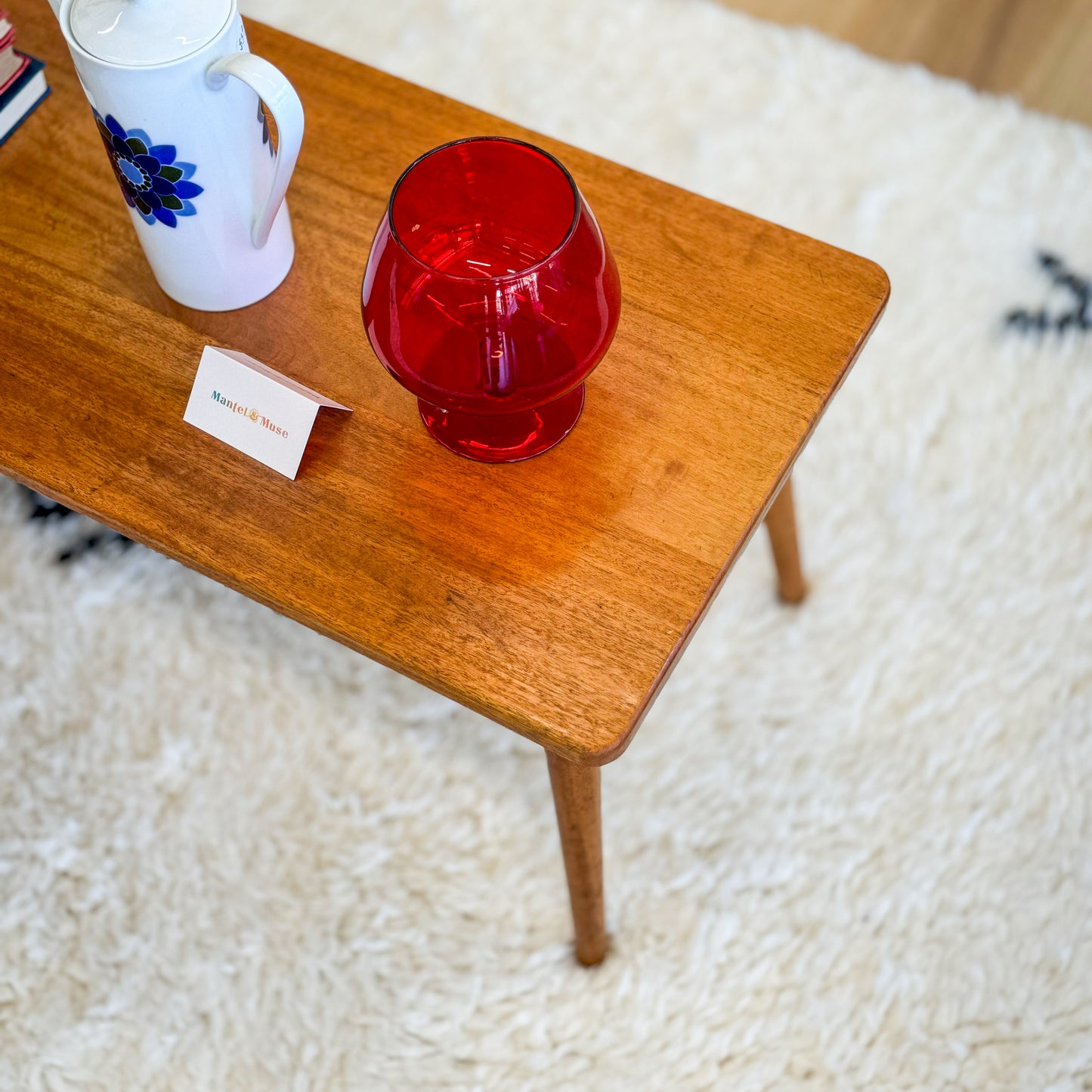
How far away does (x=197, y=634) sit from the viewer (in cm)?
109

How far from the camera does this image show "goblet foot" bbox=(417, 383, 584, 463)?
0.76 metres

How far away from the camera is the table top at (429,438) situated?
0.69 meters

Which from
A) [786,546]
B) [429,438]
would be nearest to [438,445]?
[429,438]

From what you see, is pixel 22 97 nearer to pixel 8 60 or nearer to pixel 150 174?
pixel 8 60

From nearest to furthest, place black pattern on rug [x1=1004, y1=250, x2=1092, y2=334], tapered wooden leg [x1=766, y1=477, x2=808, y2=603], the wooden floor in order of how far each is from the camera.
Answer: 1. tapered wooden leg [x1=766, y1=477, x2=808, y2=603]
2. black pattern on rug [x1=1004, y1=250, x2=1092, y2=334]
3. the wooden floor

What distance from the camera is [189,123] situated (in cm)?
68

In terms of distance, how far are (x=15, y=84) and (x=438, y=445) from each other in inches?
16.7

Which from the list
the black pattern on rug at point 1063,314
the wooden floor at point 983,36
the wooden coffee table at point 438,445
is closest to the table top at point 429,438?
the wooden coffee table at point 438,445

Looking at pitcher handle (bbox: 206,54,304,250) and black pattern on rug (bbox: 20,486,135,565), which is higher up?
pitcher handle (bbox: 206,54,304,250)

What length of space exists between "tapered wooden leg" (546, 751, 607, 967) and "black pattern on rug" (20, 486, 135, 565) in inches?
20.7

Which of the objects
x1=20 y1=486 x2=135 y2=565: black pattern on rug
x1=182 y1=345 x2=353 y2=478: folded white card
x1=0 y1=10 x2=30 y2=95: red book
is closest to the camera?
x1=182 y1=345 x2=353 y2=478: folded white card

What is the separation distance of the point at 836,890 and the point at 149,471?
623 millimetres

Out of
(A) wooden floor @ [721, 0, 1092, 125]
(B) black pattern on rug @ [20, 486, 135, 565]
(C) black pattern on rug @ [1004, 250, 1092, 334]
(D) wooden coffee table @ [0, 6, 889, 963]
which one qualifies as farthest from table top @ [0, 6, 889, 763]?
(A) wooden floor @ [721, 0, 1092, 125]

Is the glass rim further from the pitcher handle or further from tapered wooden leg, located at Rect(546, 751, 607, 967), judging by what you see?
tapered wooden leg, located at Rect(546, 751, 607, 967)
